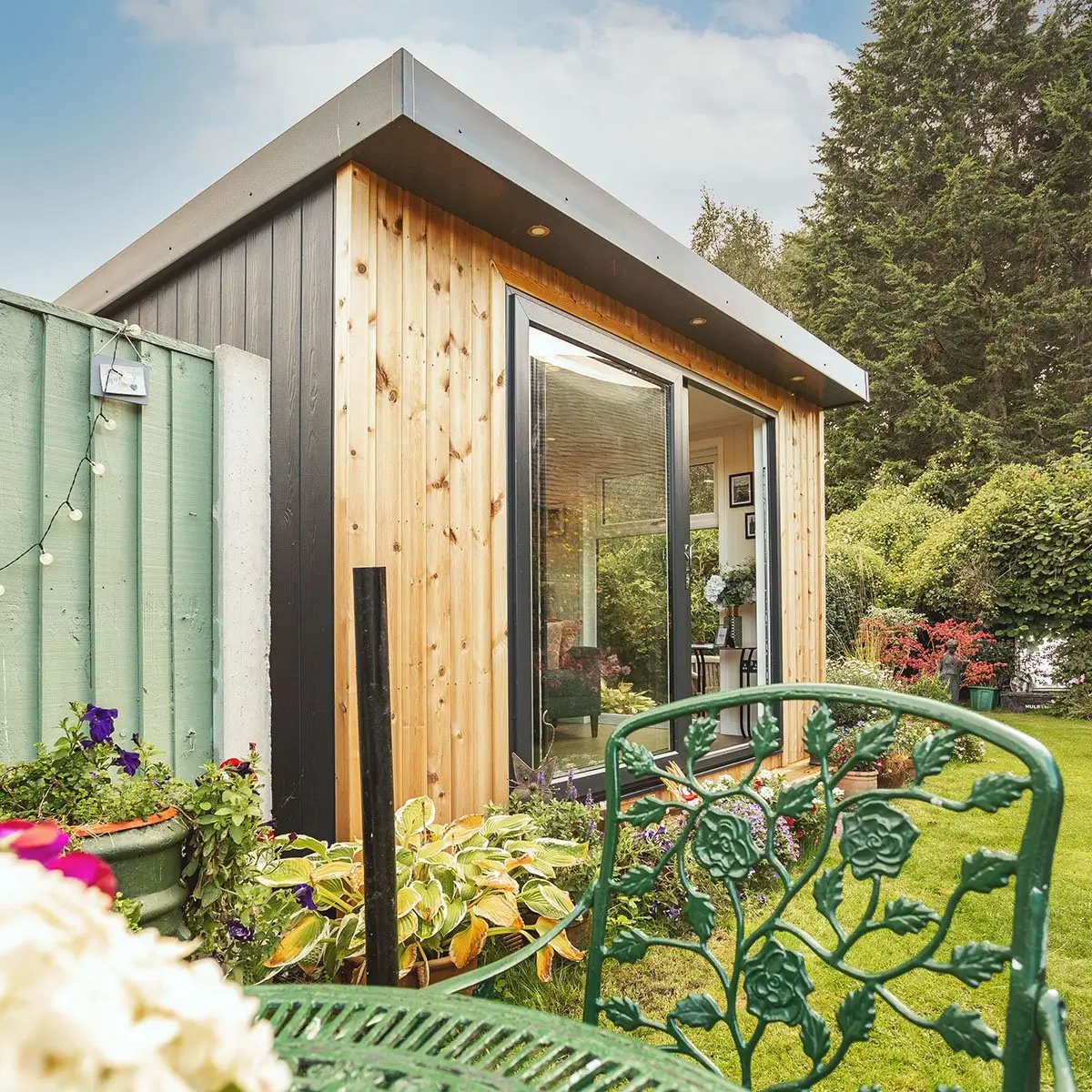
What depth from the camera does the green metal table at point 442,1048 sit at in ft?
2.22

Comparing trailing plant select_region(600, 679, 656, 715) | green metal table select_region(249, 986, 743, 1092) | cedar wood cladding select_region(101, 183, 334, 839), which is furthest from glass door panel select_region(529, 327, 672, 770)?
green metal table select_region(249, 986, 743, 1092)

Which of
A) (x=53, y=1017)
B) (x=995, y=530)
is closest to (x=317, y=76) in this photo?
(x=995, y=530)

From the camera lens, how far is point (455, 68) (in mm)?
9086

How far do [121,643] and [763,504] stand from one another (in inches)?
153

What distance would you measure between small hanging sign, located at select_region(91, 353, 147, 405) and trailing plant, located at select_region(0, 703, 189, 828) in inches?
34.6

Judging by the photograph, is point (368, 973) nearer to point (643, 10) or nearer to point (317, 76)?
point (317, 76)

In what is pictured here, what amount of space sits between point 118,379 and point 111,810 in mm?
1148

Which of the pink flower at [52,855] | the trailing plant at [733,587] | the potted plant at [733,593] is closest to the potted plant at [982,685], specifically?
the potted plant at [733,593]

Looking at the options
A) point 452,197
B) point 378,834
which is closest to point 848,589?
point 452,197

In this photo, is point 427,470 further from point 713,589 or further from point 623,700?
point 713,589

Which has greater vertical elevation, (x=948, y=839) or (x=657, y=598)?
(x=657, y=598)

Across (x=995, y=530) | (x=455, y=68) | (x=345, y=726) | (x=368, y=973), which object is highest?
(x=455, y=68)

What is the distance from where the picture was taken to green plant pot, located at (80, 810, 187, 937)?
1.49 metres

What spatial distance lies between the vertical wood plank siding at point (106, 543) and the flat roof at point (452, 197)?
0.69 metres
